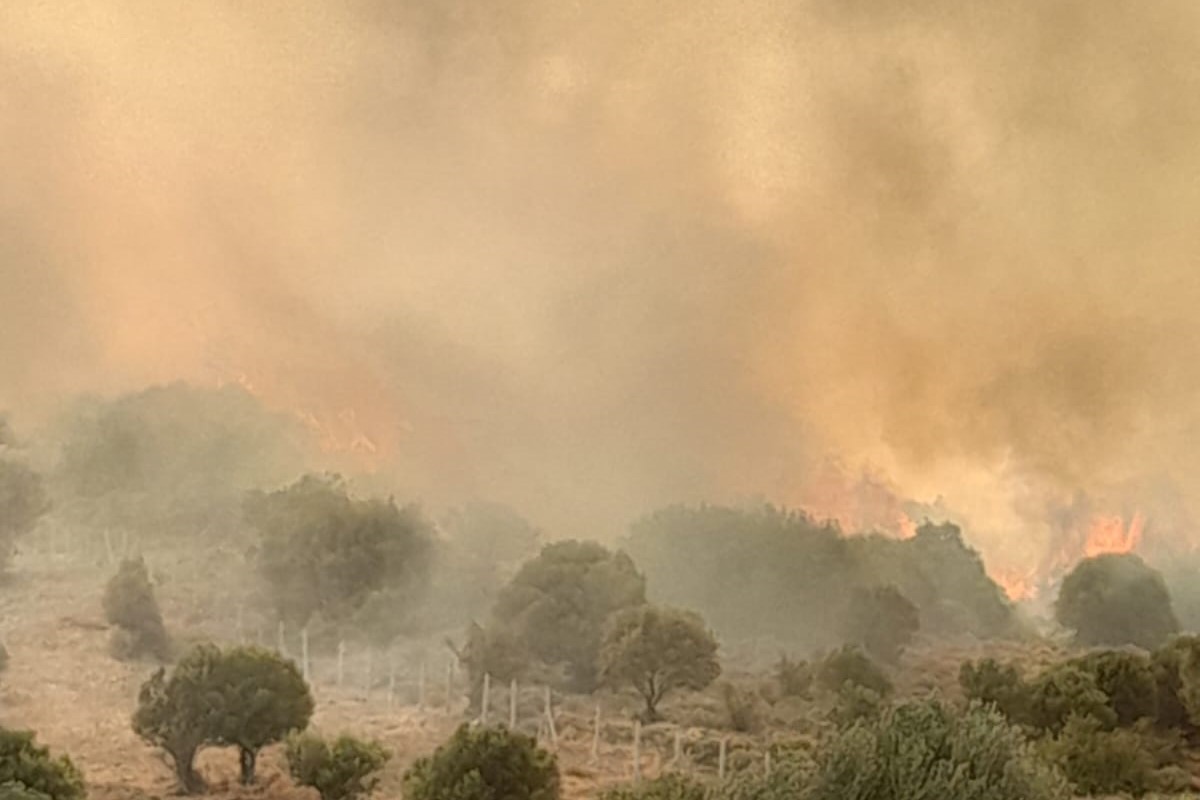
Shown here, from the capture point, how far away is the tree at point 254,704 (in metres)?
16.7

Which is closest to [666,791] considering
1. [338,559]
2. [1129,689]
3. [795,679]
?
[795,679]

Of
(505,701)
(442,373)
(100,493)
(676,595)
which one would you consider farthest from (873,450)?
(100,493)

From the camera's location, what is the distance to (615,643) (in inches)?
817

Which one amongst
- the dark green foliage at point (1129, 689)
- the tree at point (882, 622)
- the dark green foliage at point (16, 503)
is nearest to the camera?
the dark green foliage at point (1129, 689)

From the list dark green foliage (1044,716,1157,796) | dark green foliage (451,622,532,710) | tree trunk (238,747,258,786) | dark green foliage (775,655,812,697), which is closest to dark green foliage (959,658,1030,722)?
dark green foliage (1044,716,1157,796)

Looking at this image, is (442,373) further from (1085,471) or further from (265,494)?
(1085,471)

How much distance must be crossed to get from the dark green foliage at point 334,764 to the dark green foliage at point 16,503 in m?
13.3

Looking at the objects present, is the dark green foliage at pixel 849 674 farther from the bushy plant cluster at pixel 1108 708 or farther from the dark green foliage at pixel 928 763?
the dark green foliage at pixel 928 763

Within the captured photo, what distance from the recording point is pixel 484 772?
594 inches

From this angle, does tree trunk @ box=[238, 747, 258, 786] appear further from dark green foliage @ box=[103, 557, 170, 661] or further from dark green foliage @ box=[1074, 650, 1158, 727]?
dark green foliage @ box=[1074, 650, 1158, 727]

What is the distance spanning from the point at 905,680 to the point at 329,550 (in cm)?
1221

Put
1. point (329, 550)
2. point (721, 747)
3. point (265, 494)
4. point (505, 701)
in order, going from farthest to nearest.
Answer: point (265, 494) < point (329, 550) < point (505, 701) < point (721, 747)

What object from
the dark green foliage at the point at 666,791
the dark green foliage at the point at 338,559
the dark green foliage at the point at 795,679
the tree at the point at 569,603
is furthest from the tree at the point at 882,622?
the dark green foliage at the point at 666,791

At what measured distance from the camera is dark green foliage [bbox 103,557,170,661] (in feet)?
71.8
